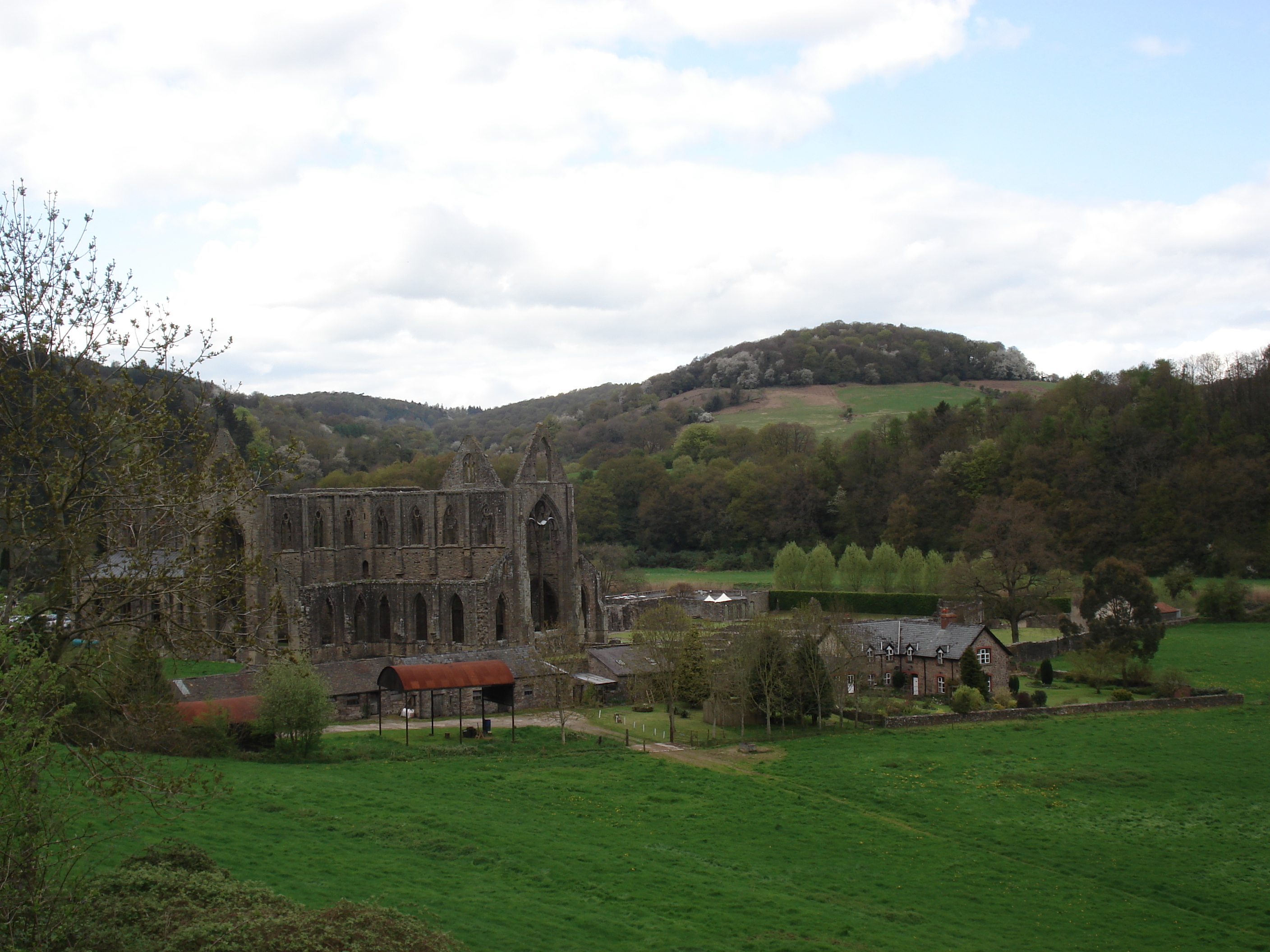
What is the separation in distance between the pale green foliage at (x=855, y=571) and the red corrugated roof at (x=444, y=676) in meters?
42.2

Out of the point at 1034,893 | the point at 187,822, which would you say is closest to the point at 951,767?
the point at 1034,893

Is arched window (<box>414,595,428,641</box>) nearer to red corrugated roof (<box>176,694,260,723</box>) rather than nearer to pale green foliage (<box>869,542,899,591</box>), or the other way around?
red corrugated roof (<box>176,694,260,723</box>)

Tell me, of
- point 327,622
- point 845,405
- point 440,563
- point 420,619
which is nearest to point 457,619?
point 420,619

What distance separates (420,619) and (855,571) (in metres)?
38.5

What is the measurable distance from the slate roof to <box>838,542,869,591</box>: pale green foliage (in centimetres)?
2698

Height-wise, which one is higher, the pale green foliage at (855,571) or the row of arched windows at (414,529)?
the row of arched windows at (414,529)

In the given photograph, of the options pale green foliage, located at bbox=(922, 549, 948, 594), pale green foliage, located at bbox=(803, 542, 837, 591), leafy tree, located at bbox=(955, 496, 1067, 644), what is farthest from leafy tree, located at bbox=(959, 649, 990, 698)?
pale green foliage, located at bbox=(803, 542, 837, 591)

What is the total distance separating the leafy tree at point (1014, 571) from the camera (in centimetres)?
5825

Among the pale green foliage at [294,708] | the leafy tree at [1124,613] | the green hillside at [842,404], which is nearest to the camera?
the pale green foliage at [294,708]

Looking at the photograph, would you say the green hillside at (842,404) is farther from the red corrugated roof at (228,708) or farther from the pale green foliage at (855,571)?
the red corrugated roof at (228,708)

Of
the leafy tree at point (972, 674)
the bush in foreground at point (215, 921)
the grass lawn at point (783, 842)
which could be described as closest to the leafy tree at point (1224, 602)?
the leafy tree at point (972, 674)

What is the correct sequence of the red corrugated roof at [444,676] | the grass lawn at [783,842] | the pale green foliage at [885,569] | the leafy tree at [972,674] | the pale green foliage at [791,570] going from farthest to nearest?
the pale green foliage at [791,570] → the pale green foliage at [885,569] → the leafy tree at [972,674] → the red corrugated roof at [444,676] → the grass lawn at [783,842]

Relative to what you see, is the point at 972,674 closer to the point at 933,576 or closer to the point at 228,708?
the point at 228,708

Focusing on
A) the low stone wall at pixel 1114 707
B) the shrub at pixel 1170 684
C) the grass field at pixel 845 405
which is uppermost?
the grass field at pixel 845 405
